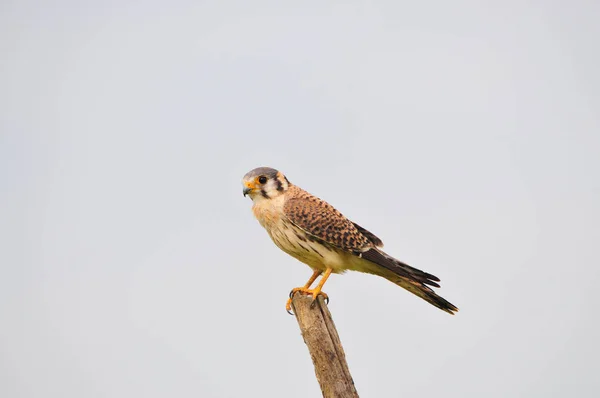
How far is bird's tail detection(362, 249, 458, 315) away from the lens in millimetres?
5668

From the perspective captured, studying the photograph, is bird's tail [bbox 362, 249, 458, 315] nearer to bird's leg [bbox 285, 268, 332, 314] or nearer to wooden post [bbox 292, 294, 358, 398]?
bird's leg [bbox 285, 268, 332, 314]

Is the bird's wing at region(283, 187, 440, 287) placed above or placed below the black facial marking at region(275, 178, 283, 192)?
below

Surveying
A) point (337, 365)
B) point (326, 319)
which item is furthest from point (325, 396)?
point (326, 319)

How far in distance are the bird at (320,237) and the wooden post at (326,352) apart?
2.47 ft

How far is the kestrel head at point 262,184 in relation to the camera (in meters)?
5.95

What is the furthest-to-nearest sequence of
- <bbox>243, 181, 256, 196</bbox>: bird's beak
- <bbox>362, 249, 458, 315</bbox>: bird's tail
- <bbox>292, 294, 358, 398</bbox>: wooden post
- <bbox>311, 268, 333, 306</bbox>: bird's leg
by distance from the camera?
<bbox>243, 181, 256, 196</bbox>: bird's beak
<bbox>362, 249, 458, 315</bbox>: bird's tail
<bbox>311, 268, 333, 306</bbox>: bird's leg
<bbox>292, 294, 358, 398</bbox>: wooden post

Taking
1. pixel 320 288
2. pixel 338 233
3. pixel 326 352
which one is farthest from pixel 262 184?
pixel 326 352

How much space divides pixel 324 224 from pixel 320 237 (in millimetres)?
109

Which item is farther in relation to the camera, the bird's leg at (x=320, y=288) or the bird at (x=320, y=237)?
the bird at (x=320, y=237)

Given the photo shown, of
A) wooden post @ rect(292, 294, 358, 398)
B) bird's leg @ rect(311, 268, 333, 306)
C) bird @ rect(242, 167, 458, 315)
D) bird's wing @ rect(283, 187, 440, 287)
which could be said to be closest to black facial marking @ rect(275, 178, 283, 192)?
bird @ rect(242, 167, 458, 315)

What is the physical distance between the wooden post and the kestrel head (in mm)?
1333

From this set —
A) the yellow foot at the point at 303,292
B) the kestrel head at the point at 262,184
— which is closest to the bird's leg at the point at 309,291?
the yellow foot at the point at 303,292

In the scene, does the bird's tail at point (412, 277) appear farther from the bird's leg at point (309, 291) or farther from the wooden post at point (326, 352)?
the wooden post at point (326, 352)

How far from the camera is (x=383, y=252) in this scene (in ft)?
19.5
